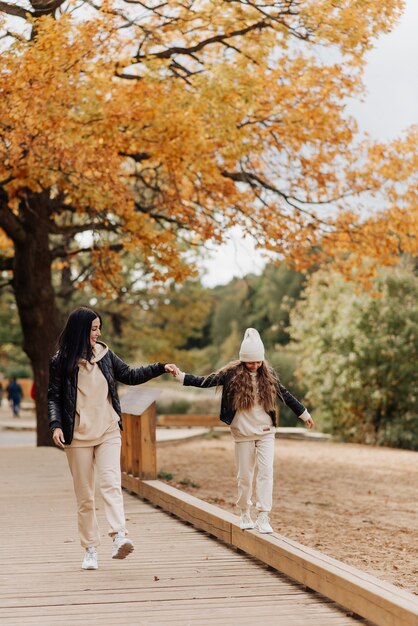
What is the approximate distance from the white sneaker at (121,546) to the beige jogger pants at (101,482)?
0.05 metres

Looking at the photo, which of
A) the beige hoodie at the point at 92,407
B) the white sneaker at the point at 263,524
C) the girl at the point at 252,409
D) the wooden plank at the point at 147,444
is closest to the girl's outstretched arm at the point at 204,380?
the girl at the point at 252,409

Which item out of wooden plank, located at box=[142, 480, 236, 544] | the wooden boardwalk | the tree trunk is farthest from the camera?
the tree trunk

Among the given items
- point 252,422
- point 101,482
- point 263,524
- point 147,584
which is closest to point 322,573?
point 147,584

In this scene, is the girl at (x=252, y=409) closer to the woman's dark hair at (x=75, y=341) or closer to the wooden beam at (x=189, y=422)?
the woman's dark hair at (x=75, y=341)

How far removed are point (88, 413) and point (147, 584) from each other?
4.09 ft

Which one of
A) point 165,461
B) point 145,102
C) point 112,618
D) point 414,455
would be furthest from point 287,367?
point 112,618

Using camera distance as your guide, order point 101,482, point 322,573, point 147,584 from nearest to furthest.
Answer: point 322,573, point 147,584, point 101,482

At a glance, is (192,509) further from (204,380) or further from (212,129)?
(212,129)

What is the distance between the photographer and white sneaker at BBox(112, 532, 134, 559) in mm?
7211

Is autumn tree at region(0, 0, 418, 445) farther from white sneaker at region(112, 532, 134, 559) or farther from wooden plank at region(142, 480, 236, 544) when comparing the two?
white sneaker at region(112, 532, 134, 559)

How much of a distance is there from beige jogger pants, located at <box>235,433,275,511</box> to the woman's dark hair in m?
1.50

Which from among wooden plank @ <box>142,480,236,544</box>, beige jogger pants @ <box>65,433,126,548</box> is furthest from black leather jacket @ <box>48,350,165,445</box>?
wooden plank @ <box>142,480,236,544</box>

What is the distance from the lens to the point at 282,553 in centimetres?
718

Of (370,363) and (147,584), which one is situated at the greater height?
(370,363)
